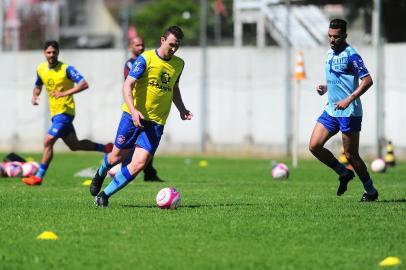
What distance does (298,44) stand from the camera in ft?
98.0

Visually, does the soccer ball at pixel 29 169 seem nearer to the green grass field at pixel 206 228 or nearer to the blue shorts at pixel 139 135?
the green grass field at pixel 206 228

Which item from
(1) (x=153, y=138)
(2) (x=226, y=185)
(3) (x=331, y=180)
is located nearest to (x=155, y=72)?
(1) (x=153, y=138)

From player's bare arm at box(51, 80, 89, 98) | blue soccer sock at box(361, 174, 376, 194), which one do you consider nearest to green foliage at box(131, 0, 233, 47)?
player's bare arm at box(51, 80, 89, 98)

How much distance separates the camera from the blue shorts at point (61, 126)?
692 inches

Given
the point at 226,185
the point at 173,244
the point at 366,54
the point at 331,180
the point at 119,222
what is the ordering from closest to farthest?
1. the point at 173,244
2. the point at 119,222
3. the point at 226,185
4. the point at 331,180
5. the point at 366,54

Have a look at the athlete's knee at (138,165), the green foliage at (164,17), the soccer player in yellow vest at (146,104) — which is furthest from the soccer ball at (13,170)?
the green foliage at (164,17)

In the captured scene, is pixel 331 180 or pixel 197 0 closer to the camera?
pixel 331 180

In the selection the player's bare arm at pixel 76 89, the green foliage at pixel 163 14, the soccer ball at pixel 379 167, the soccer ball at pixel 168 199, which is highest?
the player's bare arm at pixel 76 89

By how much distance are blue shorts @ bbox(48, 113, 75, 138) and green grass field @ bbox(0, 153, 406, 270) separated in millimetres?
1033

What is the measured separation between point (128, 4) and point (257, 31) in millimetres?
3896

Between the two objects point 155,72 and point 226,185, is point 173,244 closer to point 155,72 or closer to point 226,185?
point 155,72

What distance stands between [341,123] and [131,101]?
9.61ft

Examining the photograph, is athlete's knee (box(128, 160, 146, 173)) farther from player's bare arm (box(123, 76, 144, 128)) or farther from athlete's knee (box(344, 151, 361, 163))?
athlete's knee (box(344, 151, 361, 163))

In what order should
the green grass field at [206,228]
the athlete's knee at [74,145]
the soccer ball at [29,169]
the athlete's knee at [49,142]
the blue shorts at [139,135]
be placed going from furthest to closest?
1. the soccer ball at [29,169]
2. the athlete's knee at [74,145]
3. the athlete's knee at [49,142]
4. the blue shorts at [139,135]
5. the green grass field at [206,228]
